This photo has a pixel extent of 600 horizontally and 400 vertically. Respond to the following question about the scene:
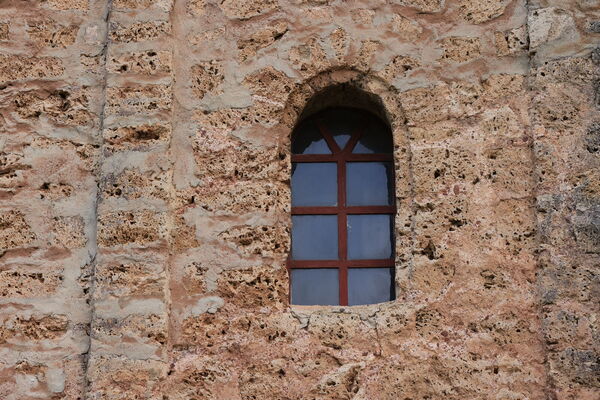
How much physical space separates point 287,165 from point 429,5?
1149mm

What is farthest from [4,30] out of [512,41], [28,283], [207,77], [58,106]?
[512,41]

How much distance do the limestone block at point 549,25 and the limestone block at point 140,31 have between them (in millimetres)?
1900

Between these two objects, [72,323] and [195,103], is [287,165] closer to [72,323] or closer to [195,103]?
[195,103]

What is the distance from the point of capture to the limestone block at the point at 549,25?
4367 mm

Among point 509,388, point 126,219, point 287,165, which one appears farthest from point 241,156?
point 509,388

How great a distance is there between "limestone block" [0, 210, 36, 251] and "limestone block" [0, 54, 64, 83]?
77 centimetres

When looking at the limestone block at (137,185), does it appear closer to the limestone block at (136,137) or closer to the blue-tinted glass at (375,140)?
the limestone block at (136,137)

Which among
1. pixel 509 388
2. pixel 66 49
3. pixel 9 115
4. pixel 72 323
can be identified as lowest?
pixel 509 388

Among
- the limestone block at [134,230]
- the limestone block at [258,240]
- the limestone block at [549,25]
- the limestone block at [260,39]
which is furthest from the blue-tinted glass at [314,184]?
the limestone block at [549,25]

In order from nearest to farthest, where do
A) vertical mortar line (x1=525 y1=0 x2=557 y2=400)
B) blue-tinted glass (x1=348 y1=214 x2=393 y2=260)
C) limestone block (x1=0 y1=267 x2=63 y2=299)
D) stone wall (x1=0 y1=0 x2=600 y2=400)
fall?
1. vertical mortar line (x1=525 y1=0 x2=557 y2=400)
2. stone wall (x1=0 y1=0 x2=600 y2=400)
3. limestone block (x1=0 y1=267 x2=63 y2=299)
4. blue-tinted glass (x1=348 y1=214 x2=393 y2=260)

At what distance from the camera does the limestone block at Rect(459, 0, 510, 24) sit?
4.51 m

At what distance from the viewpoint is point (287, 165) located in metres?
4.40

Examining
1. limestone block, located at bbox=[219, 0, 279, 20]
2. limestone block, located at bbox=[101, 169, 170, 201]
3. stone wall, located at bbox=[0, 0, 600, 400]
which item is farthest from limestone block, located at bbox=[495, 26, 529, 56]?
limestone block, located at bbox=[101, 169, 170, 201]

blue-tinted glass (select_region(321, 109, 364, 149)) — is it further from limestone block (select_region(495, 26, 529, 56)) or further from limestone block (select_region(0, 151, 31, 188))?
limestone block (select_region(0, 151, 31, 188))
